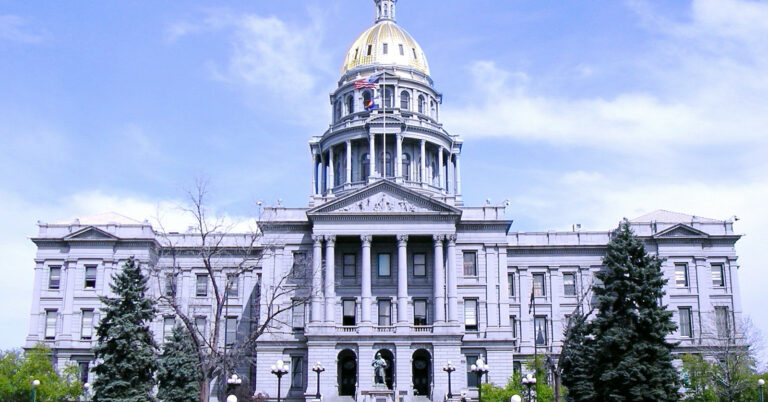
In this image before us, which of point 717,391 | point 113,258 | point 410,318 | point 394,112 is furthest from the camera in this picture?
point 394,112

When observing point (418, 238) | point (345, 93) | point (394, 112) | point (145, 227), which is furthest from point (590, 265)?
point (145, 227)

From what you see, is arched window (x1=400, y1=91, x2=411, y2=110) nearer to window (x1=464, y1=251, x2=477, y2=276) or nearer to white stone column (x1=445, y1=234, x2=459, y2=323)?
window (x1=464, y1=251, x2=477, y2=276)

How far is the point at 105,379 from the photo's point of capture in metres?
45.4

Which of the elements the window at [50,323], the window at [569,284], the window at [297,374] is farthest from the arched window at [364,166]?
the window at [50,323]

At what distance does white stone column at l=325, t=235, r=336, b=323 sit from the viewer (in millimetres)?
57844

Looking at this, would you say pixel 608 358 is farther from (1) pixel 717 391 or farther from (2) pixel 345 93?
(2) pixel 345 93

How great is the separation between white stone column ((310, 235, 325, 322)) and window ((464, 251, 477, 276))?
10371 mm

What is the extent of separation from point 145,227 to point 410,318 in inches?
881

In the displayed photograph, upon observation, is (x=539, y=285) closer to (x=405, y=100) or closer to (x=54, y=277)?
(x=405, y=100)

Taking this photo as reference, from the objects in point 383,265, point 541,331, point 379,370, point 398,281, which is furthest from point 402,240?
point 541,331

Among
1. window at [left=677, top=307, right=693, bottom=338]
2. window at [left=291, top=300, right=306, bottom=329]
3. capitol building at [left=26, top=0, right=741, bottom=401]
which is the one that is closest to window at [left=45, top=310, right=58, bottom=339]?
capitol building at [left=26, top=0, right=741, bottom=401]

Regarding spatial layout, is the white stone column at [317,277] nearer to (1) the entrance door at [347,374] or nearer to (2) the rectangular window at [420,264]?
(1) the entrance door at [347,374]

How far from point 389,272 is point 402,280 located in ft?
8.27

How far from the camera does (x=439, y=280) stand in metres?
58.3
